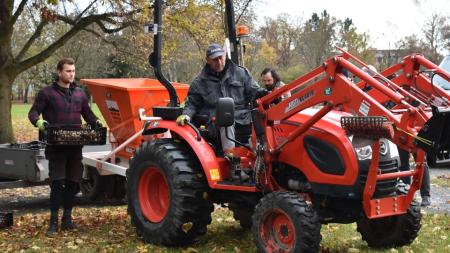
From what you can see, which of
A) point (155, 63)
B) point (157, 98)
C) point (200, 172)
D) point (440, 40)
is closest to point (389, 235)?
point (200, 172)

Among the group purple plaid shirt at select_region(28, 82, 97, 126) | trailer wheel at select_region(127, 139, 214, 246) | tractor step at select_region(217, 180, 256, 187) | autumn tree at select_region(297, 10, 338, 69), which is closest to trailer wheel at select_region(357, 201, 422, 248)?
tractor step at select_region(217, 180, 256, 187)

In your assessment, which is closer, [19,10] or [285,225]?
[285,225]

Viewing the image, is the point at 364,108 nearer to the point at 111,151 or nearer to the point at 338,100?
the point at 338,100

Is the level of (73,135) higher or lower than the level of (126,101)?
lower

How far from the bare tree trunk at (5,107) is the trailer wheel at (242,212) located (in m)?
12.7

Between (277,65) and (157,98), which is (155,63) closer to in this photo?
(157,98)

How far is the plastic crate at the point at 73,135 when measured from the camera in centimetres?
636

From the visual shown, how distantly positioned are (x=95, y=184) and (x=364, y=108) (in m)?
5.02

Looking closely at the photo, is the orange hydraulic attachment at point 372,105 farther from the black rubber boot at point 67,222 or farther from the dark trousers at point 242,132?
the black rubber boot at point 67,222

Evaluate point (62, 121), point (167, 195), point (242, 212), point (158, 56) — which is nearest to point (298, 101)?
point (242, 212)

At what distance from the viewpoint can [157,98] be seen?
28.2 ft

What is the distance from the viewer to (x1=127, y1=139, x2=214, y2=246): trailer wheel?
5.64 m

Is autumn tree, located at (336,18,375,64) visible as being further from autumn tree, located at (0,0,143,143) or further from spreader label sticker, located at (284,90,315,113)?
spreader label sticker, located at (284,90,315,113)

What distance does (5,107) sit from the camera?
58.7 feet
